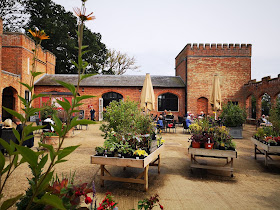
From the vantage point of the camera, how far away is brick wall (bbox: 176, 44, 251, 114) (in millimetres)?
17938

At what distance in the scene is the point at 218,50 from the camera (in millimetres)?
18000

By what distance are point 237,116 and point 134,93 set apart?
10.2m

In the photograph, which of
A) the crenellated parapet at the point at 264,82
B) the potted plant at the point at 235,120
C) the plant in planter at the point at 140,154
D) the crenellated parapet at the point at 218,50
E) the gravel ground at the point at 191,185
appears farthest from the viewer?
the crenellated parapet at the point at 218,50

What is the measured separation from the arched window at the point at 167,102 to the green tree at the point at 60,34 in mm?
11384

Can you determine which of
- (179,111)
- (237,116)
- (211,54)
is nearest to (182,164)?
(237,116)

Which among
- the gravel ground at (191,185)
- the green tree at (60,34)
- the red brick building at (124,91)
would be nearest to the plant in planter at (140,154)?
the gravel ground at (191,185)

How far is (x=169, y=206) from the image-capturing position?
3.37 meters

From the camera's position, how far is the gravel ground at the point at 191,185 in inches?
138

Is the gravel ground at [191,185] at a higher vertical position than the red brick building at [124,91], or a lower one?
lower

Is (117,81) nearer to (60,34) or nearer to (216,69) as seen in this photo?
(216,69)

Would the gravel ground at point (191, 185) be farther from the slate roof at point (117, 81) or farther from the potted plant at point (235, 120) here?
the slate roof at point (117, 81)

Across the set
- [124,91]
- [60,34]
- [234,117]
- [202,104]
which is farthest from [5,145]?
[60,34]

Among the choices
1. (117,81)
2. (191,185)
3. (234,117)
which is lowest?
(191,185)

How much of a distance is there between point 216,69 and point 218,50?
5.47ft
